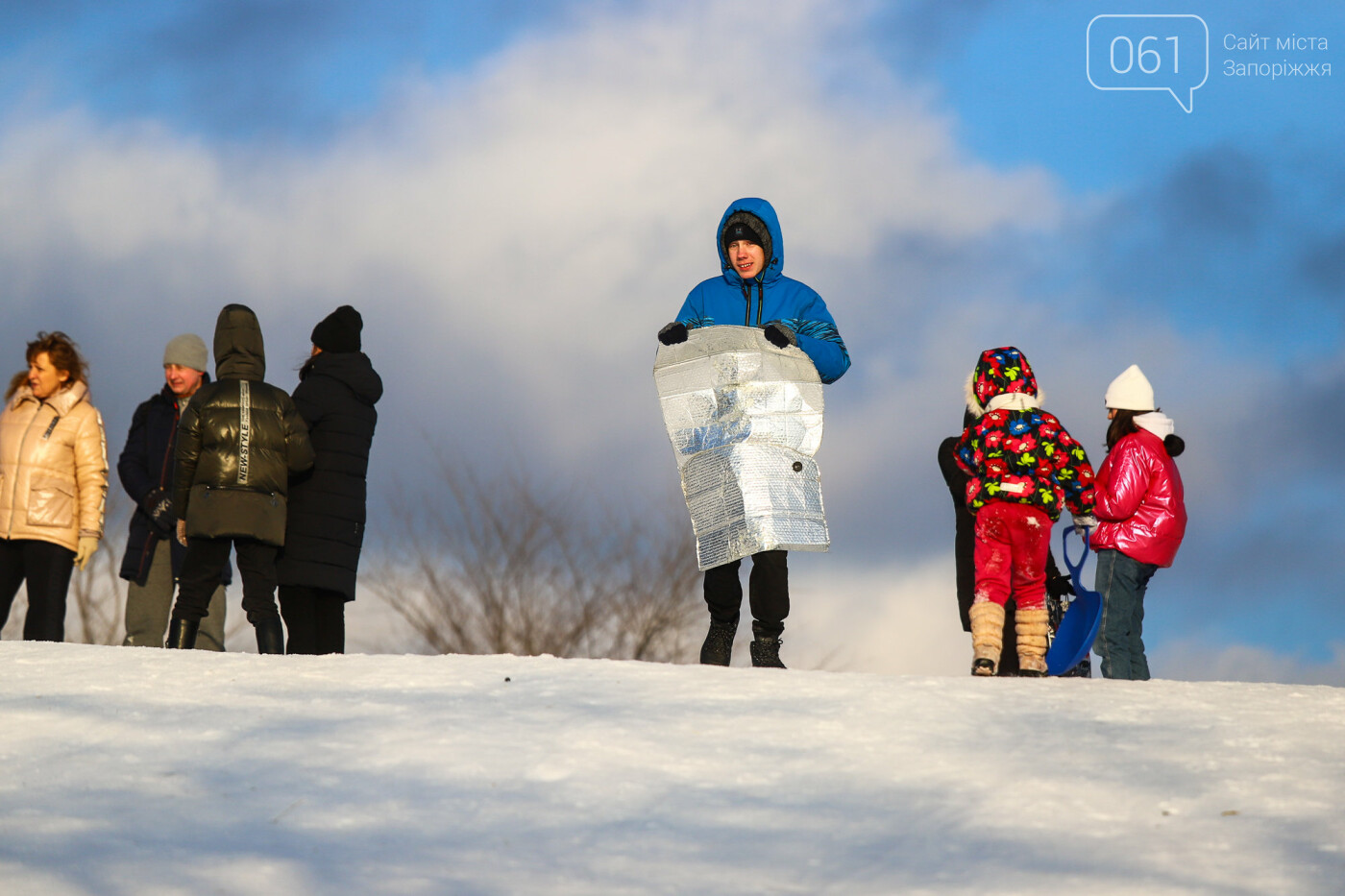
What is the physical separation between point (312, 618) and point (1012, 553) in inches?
138

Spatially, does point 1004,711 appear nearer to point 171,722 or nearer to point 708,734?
point 708,734

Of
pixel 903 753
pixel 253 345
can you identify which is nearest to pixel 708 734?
pixel 903 753

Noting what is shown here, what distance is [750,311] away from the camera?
256 inches

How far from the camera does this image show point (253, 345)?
691cm

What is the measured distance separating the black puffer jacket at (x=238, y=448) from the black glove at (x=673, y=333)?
190 cm

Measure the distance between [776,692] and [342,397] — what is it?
333 centimetres

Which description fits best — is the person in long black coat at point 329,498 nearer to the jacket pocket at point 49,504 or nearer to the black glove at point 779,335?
the jacket pocket at point 49,504

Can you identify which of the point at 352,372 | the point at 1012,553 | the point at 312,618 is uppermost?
the point at 352,372

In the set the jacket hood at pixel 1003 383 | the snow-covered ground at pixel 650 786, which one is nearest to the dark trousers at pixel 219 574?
the snow-covered ground at pixel 650 786

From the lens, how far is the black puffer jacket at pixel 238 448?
660 cm

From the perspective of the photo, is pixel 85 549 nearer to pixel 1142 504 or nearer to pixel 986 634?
pixel 986 634

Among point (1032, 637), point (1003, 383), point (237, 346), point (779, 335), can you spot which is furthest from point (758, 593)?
point (237, 346)

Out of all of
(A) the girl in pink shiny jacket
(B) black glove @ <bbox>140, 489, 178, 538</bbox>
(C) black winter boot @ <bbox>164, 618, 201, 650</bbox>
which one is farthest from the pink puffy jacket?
(B) black glove @ <bbox>140, 489, 178, 538</bbox>

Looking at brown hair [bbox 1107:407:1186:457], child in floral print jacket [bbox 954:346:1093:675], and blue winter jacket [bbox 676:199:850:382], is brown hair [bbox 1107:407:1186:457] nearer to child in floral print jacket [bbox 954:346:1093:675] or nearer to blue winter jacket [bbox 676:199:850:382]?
child in floral print jacket [bbox 954:346:1093:675]
